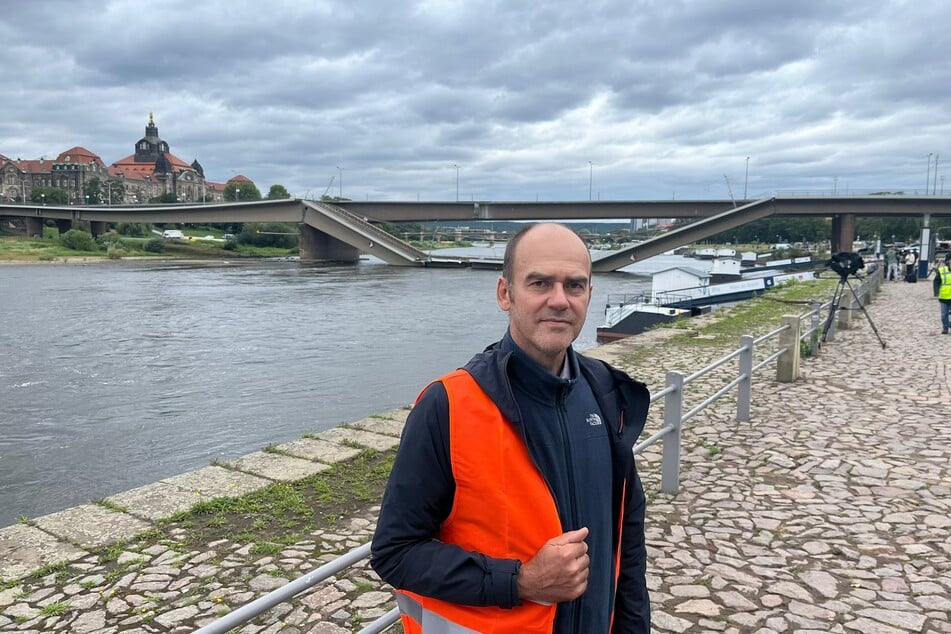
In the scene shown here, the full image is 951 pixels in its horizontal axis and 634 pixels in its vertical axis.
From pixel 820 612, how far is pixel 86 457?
33.7 feet

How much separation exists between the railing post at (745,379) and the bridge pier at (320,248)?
63705 millimetres

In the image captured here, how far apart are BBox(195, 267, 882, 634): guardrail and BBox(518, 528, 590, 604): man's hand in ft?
2.53

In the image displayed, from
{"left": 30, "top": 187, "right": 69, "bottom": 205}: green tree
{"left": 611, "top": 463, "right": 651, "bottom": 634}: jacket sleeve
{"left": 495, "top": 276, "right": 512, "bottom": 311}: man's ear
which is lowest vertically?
{"left": 611, "top": 463, "right": 651, "bottom": 634}: jacket sleeve

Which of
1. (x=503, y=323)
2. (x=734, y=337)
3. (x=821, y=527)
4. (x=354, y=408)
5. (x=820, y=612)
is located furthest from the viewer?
(x=503, y=323)

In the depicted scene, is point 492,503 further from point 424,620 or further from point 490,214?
point 490,214

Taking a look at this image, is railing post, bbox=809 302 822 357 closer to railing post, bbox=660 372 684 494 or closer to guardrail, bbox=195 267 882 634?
guardrail, bbox=195 267 882 634

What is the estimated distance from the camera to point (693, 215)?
6238 cm

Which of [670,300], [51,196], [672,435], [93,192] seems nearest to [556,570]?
[672,435]

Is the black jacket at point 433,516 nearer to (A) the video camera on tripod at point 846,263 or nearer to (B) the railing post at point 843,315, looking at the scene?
(A) the video camera on tripod at point 846,263

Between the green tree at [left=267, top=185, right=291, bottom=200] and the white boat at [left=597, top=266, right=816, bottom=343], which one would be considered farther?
the green tree at [left=267, top=185, right=291, bottom=200]

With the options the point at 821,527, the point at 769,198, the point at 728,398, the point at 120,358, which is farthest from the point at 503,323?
the point at 769,198

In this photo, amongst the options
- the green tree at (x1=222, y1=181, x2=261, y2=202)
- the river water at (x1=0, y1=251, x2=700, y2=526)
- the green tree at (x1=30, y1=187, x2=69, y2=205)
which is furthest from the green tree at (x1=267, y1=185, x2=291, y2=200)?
the river water at (x1=0, y1=251, x2=700, y2=526)

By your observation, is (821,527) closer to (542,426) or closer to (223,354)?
(542,426)

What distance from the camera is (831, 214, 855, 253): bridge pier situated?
5984 cm
